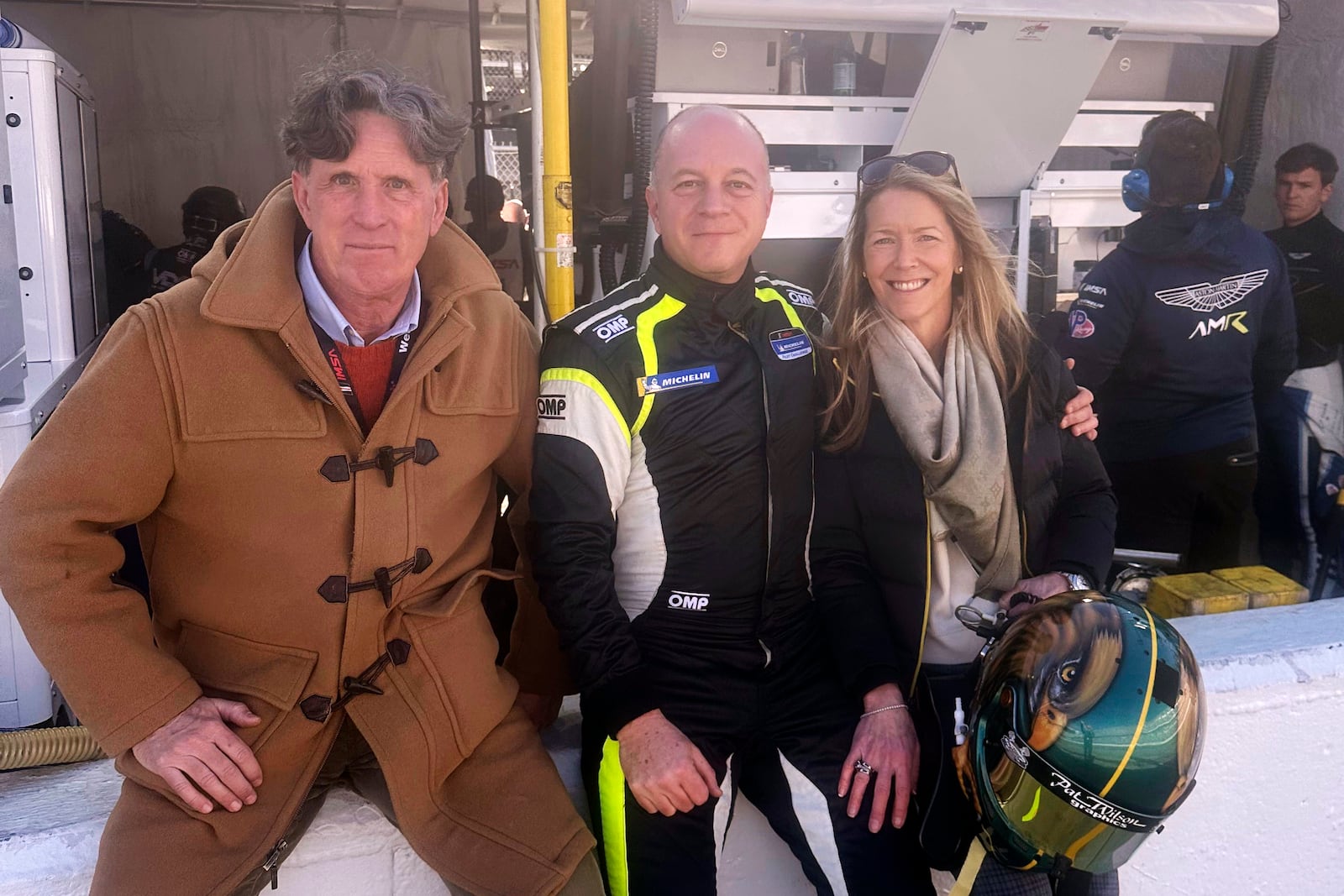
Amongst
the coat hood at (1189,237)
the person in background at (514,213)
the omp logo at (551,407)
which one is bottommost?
the omp logo at (551,407)

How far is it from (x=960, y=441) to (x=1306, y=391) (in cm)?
294

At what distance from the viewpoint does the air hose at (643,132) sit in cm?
340

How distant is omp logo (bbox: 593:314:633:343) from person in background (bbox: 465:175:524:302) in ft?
11.8

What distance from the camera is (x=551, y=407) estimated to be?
6.49 feet

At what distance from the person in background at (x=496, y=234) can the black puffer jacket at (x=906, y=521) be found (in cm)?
375

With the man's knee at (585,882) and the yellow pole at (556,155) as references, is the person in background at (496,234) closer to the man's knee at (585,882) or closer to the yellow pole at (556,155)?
the yellow pole at (556,155)

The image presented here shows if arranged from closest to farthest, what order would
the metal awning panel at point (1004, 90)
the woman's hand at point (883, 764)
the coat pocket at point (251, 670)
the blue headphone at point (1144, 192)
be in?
the coat pocket at point (251, 670) < the woman's hand at point (883, 764) < the blue headphone at point (1144, 192) < the metal awning panel at point (1004, 90)

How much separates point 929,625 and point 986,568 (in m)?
0.17

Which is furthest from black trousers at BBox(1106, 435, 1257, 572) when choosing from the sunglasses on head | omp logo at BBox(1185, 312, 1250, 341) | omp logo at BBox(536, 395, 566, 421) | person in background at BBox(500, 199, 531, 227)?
person in background at BBox(500, 199, 531, 227)

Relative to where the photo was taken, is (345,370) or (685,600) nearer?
(345,370)

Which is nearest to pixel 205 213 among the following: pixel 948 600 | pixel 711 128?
pixel 711 128

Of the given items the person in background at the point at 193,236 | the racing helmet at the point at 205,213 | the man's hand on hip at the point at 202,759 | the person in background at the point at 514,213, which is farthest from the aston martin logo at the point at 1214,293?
the racing helmet at the point at 205,213

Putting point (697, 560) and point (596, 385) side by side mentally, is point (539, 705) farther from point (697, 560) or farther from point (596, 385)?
point (596, 385)

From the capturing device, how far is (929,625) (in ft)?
7.14
